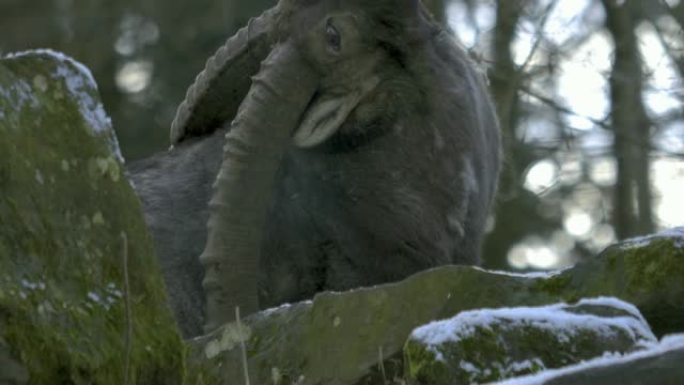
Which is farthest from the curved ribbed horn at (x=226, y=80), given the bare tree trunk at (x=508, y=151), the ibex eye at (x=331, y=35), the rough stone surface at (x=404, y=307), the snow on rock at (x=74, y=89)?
the bare tree trunk at (x=508, y=151)

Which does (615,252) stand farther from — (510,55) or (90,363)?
(510,55)

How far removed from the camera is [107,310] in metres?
3.54

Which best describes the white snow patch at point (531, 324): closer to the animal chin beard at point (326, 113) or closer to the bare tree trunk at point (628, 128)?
the animal chin beard at point (326, 113)

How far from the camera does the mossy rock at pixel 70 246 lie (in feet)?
11.0

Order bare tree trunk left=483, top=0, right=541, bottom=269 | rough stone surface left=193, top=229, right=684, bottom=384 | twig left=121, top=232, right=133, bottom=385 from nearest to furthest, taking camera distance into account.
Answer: twig left=121, top=232, right=133, bottom=385, rough stone surface left=193, top=229, right=684, bottom=384, bare tree trunk left=483, top=0, right=541, bottom=269

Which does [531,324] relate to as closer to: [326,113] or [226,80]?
[326,113]

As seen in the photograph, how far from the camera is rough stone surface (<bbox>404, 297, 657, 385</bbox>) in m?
3.65

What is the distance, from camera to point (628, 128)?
46.4 feet

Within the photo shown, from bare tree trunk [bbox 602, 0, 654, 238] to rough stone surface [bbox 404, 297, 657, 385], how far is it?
993 centimetres

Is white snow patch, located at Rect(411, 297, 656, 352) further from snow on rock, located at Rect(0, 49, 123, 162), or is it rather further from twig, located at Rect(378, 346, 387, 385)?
snow on rock, located at Rect(0, 49, 123, 162)

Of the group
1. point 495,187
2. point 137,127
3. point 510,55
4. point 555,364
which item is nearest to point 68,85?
point 555,364

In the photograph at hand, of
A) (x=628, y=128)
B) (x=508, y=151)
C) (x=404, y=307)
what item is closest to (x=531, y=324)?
(x=404, y=307)

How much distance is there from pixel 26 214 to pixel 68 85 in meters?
0.38

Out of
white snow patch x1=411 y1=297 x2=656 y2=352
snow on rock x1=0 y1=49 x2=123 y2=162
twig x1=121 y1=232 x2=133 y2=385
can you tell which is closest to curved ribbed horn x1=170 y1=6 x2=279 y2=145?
snow on rock x1=0 y1=49 x2=123 y2=162
